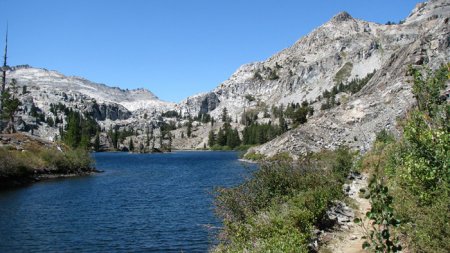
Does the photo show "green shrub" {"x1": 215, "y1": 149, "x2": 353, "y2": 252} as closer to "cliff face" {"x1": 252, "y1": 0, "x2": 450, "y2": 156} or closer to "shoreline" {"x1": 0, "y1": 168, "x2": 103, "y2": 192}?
"cliff face" {"x1": 252, "y1": 0, "x2": 450, "y2": 156}

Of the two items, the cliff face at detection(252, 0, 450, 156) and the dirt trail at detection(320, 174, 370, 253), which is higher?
the cliff face at detection(252, 0, 450, 156)

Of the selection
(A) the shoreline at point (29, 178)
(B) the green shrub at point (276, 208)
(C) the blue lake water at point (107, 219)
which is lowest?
(C) the blue lake water at point (107, 219)

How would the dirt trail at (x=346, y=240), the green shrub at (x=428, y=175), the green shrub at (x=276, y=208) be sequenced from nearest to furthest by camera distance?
the green shrub at (x=428, y=175) → the green shrub at (x=276, y=208) → the dirt trail at (x=346, y=240)

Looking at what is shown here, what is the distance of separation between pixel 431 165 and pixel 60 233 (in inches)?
1288

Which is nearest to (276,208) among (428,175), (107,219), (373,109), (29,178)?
(428,175)

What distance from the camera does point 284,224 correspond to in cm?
1877

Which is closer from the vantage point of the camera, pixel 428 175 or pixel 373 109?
pixel 428 175

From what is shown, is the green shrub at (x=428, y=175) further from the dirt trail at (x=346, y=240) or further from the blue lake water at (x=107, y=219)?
the blue lake water at (x=107, y=219)

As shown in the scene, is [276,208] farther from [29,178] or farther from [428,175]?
[29,178]

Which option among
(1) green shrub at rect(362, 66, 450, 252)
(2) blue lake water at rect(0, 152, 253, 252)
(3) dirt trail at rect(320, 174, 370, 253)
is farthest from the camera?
(2) blue lake water at rect(0, 152, 253, 252)

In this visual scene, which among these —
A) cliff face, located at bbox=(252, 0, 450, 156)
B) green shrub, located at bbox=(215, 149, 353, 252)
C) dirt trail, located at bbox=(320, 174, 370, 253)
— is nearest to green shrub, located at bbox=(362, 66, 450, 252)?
dirt trail, located at bbox=(320, 174, 370, 253)

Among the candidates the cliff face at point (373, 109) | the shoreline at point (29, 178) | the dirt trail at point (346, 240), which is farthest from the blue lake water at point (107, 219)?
the cliff face at point (373, 109)

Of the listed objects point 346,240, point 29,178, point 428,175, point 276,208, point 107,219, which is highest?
point 428,175

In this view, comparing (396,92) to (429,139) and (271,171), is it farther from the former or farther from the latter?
(429,139)
